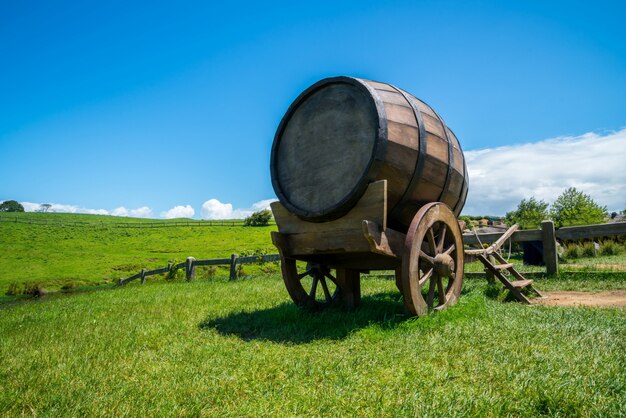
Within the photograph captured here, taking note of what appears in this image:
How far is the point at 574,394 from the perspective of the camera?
228cm

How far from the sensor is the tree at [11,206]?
9212 centimetres

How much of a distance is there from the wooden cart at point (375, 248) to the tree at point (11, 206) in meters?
111

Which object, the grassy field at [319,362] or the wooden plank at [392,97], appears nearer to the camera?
the grassy field at [319,362]

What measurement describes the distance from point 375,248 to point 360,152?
1082mm

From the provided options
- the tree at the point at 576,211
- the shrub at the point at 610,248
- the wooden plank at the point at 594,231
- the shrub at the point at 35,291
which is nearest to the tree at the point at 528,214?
the tree at the point at 576,211

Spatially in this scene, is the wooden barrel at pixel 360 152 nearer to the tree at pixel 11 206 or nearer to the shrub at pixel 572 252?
the shrub at pixel 572 252

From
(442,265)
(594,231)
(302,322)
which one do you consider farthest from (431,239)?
(594,231)

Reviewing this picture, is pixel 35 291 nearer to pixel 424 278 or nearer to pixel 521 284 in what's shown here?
pixel 424 278

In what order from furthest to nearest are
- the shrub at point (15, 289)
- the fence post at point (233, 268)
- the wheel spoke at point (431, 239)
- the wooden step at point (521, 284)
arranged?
the shrub at point (15, 289) → the fence post at point (233, 268) → the wooden step at point (521, 284) → the wheel spoke at point (431, 239)

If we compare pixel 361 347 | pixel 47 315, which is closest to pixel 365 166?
pixel 361 347

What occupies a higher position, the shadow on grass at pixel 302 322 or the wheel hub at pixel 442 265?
the wheel hub at pixel 442 265

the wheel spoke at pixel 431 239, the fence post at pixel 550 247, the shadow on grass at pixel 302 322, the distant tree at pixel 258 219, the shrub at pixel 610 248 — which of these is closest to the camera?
the shadow on grass at pixel 302 322

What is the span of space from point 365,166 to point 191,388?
106 inches

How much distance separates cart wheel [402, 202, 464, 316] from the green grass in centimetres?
25
